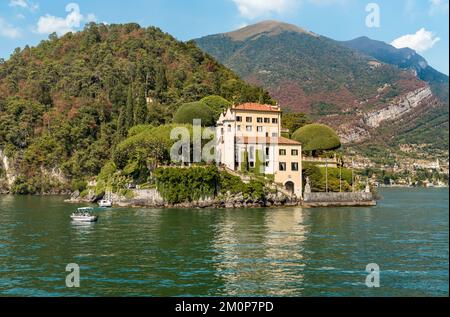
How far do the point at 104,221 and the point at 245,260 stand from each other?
82.1 feet

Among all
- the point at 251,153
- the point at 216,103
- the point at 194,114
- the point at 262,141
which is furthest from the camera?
the point at 216,103

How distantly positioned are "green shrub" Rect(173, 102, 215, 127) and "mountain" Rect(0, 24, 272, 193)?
41.9ft

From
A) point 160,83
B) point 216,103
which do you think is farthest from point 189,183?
point 160,83

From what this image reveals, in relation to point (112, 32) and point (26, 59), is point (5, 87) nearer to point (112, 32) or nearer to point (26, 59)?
point (26, 59)

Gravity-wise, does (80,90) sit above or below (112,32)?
below

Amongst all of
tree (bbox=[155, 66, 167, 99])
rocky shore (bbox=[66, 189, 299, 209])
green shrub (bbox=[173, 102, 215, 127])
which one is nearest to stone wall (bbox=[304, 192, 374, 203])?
rocky shore (bbox=[66, 189, 299, 209])

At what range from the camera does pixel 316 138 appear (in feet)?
283

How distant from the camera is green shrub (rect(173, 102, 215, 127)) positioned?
88881mm

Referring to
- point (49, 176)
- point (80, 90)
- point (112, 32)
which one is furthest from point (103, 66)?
point (49, 176)

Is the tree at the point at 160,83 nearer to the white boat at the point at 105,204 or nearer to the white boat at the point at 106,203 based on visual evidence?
the white boat at the point at 106,203

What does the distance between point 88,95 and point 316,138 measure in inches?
2534

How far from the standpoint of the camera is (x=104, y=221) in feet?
171

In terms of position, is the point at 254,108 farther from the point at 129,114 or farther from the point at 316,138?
the point at 129,114

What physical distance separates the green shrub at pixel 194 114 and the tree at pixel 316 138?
15289 mm
